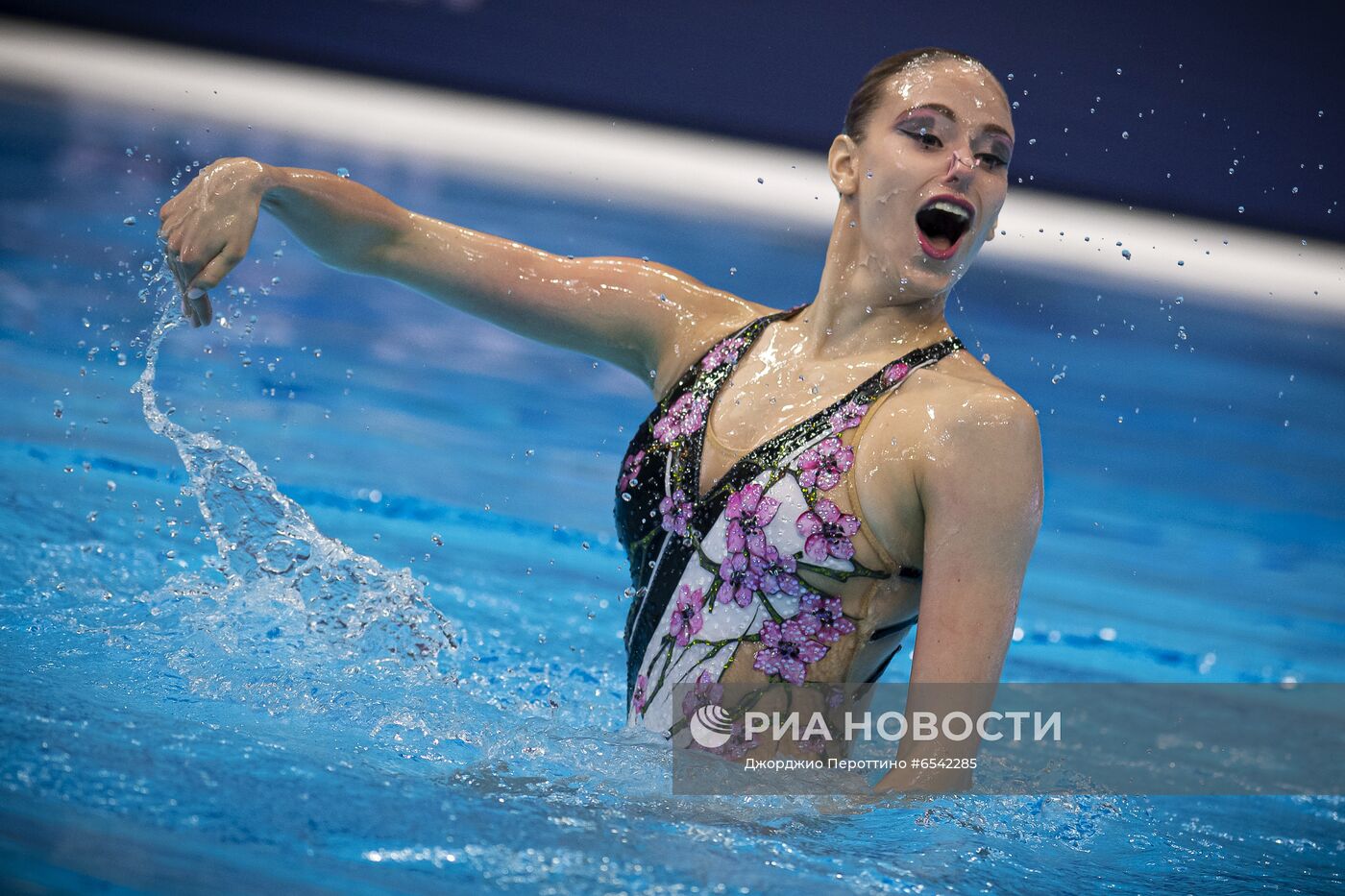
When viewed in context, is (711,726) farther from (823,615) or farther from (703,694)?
(823,615)

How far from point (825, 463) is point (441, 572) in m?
2.18

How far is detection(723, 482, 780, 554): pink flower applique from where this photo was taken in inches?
91.0

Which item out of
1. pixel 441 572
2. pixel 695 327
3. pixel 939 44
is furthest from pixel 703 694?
pixel 939 44

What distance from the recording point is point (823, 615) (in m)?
2.31

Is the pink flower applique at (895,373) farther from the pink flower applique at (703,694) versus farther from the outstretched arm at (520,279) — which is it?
the pink flower applique at (703,694)

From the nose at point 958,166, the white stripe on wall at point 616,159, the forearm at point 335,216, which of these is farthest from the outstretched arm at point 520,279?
the white stripe on wall at point 616,159

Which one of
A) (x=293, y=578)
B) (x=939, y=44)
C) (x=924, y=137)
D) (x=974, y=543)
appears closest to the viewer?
(x=974, y=543)

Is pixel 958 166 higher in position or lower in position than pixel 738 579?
higher

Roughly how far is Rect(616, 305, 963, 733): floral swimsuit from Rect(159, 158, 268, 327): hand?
30.0 inches

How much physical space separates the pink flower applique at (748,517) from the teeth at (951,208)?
1.71 feet

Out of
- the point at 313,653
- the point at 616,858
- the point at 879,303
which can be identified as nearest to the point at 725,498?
the point at 879,303

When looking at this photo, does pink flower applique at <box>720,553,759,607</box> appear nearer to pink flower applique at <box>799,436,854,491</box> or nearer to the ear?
pink flower applique at <box>799,436,854,491</box>

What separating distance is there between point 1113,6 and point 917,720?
1228 centimetres

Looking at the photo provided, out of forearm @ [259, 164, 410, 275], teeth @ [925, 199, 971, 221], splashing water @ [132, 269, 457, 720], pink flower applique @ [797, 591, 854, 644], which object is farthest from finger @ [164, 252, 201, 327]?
teeth @ [925, 199, 971, 221]
